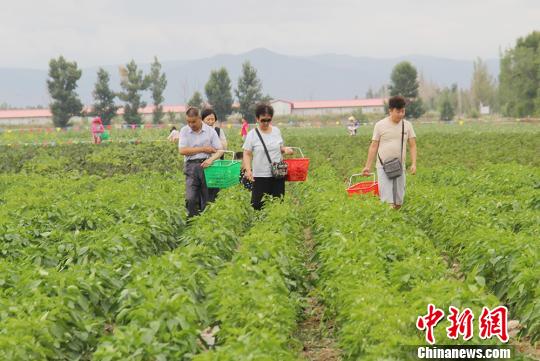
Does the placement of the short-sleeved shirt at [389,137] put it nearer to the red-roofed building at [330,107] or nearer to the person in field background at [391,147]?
the person in field background at [391,147]

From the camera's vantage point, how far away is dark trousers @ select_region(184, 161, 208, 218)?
11023mm

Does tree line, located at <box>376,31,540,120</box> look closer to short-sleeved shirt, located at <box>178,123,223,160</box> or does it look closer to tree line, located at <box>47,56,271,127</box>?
tree line, located at <box>47,56,271,127</box>

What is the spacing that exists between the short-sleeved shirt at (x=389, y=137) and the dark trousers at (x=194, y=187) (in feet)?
8.20

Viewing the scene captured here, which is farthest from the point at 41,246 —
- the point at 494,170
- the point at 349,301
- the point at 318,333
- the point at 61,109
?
the point at 61,109

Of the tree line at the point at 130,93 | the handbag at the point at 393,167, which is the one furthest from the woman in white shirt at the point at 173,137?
the tree line at the point at 130,93

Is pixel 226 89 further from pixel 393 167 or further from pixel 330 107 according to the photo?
pixel 393 167

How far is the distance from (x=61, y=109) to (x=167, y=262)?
76312mm

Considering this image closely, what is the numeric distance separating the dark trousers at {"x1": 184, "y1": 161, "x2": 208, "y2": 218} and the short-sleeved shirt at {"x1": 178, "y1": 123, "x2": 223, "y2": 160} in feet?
0.51

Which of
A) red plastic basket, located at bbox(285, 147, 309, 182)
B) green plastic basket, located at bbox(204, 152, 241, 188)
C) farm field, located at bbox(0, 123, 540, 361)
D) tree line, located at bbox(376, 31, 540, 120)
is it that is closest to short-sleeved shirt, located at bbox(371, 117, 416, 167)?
farm field, located at bbox(0, 123, 540, 361)

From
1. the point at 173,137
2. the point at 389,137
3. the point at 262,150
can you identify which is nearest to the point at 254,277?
the point at 262,150

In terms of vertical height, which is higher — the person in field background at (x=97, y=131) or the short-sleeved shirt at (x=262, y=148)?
the short-sleeved shirt at (x=262, y=148)

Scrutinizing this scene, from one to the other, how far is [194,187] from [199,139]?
70cm

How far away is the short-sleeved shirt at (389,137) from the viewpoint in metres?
10.6

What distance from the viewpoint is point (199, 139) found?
1098cm
